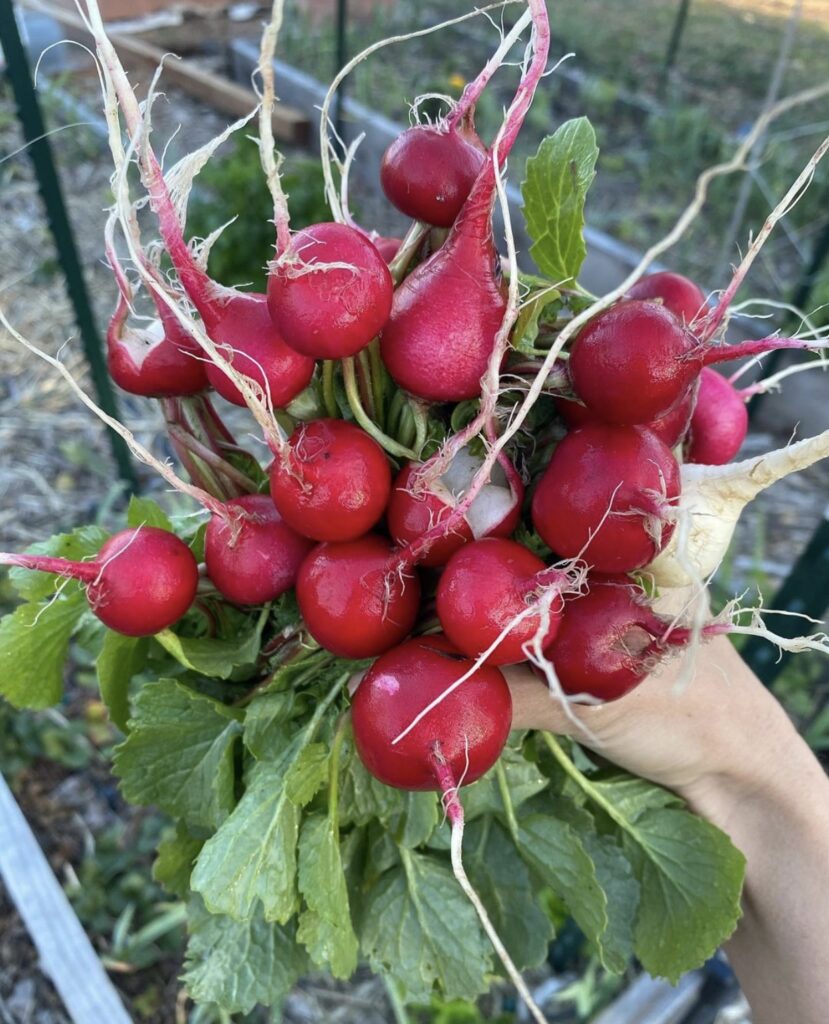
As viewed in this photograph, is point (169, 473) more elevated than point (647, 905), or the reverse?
point (169, 473)

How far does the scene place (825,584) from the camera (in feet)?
3.80

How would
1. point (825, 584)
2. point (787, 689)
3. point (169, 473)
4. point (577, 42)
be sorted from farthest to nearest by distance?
point (577, 42) → point (787, 689) → point (825, 584) → point (169, 473)

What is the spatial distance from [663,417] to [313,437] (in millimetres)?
262

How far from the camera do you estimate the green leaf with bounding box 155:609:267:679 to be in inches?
26.7

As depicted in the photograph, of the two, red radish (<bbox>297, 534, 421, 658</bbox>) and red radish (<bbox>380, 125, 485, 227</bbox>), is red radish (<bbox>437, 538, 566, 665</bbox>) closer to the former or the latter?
red radish (<bbox>297, 534, 421, 658</bbox>)

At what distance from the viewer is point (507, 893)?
84 centimetres

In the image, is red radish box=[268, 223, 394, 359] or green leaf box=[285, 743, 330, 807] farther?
green leaf box=[285, 743, 330, 807]

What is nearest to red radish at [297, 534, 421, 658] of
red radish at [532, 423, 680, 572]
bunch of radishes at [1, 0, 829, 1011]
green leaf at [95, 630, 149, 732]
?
bunch of radishes at [1, 0, 829, 1011]

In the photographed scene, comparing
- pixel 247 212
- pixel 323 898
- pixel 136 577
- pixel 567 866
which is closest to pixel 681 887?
pixel 567 866

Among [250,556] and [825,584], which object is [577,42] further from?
[250,556]

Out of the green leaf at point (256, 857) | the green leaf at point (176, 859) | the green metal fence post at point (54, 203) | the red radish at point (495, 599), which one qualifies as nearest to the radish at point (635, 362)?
the red radish at point (495, 599)

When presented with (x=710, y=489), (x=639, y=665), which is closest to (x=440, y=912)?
(x=639, y=665)

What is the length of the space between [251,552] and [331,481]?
11cm

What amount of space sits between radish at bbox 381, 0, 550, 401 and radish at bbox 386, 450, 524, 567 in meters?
0.07
